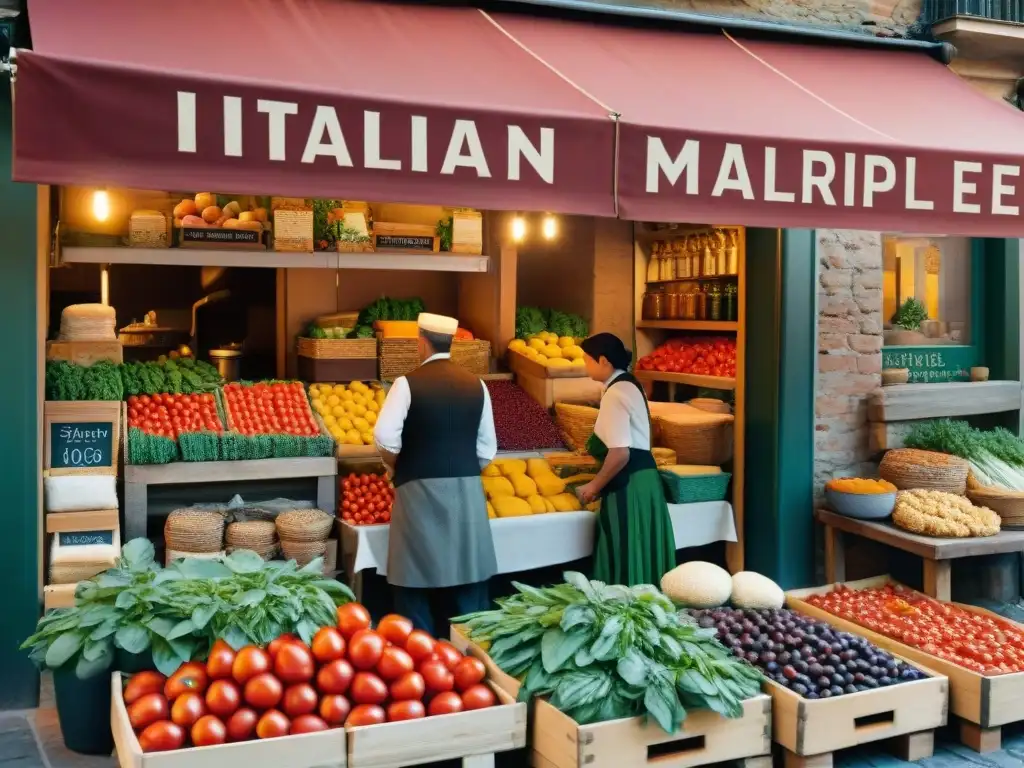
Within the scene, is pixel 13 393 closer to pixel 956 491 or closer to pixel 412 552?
pixel 412 552

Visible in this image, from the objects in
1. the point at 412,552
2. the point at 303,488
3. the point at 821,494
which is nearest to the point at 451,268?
the point at 303,488

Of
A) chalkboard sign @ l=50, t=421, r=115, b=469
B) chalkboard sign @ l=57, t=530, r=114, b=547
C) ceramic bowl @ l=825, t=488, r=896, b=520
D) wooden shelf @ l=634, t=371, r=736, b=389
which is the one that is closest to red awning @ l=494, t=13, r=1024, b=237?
ceramic bowl @ l=825, t=488, r=896, b=520

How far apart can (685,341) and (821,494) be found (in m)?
2.40

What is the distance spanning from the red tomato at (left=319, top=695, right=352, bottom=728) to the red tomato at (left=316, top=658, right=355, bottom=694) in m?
0.04

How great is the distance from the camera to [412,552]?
588 cm

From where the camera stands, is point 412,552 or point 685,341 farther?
point 685,341

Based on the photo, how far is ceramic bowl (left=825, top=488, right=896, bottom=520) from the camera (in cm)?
668

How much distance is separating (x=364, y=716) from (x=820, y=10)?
19.8ft

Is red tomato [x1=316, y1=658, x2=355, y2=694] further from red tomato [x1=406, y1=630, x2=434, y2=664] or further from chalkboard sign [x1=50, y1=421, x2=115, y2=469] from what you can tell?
chalkboard sign [x1=50, y1=421, x2=115, y2=469]

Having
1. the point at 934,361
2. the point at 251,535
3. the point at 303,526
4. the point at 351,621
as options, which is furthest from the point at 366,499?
the point at 934,361

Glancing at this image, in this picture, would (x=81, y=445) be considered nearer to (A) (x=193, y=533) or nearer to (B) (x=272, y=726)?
(A) (x=193, y=533)

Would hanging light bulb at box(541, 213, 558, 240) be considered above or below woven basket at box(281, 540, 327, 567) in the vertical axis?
above

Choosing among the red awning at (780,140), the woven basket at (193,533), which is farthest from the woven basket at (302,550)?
the red awning at (780,140)

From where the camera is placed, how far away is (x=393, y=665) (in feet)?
13.0
